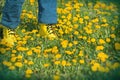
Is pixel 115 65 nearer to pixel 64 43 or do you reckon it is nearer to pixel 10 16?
pixel 64 43

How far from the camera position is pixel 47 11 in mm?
3818

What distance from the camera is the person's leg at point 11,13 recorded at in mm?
3654

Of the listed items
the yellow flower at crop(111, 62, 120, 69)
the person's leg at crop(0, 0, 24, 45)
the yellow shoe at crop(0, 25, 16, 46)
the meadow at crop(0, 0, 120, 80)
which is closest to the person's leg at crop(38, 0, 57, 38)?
the meadow at crop(0, 0, 120, 80)

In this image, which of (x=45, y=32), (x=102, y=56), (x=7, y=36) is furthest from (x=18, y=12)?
(x=102, y=56)

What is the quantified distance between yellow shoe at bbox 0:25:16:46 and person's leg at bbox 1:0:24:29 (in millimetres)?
114

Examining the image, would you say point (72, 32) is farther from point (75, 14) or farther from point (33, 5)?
point (33, 5)

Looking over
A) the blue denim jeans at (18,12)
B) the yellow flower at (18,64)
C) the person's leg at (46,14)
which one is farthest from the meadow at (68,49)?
the blue denim jeans at (18,12)

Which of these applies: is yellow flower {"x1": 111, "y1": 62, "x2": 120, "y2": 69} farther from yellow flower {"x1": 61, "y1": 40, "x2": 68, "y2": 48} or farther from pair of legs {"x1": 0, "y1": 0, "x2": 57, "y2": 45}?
pair of legs {"x1": 0, "y1": 0, "x2": 57, "y2": 45}

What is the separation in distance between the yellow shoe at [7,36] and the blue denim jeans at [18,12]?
0.13 metres

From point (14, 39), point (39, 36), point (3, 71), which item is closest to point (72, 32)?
point (39, 36)

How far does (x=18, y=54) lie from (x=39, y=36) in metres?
0.47

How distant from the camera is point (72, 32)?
404cm

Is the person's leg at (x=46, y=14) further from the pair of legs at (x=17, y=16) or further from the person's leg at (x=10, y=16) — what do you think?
the person's leg at (x=10, y=16)

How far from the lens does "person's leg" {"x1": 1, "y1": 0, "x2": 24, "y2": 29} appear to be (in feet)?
12.0
